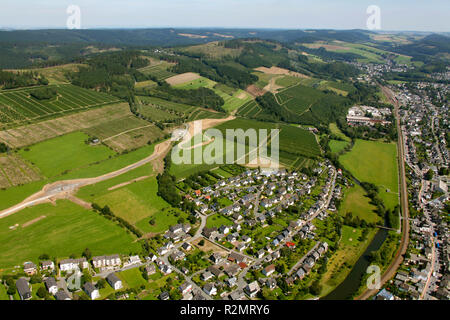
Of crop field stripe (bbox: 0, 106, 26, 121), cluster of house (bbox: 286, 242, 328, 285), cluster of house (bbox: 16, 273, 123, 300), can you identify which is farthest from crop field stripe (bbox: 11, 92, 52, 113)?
cluster of house (bbox: 286, 242, 328, 285)

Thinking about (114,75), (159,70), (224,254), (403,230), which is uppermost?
(159,70)

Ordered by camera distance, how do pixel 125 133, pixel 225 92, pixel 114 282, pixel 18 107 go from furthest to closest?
pixel 225 92, pixel 18 107, pixel 125 133, pixel 114 282

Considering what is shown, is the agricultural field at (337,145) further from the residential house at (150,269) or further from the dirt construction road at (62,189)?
the residential house at (150,269)

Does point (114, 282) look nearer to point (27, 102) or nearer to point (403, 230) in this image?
point (403, 230)

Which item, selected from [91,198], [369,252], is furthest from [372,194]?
[91,198]

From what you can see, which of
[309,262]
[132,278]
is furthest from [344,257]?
[132,278]

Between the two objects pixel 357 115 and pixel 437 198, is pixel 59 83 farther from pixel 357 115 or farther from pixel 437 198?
pixel 437 198
